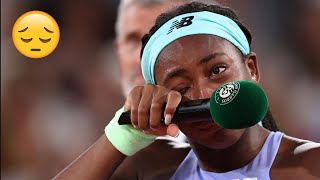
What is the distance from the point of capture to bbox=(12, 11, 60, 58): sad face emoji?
7.09ft

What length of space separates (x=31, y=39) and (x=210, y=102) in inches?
53.0

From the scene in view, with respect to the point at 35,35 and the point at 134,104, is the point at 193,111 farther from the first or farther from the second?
the point at 35,35

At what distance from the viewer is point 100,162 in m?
1.38

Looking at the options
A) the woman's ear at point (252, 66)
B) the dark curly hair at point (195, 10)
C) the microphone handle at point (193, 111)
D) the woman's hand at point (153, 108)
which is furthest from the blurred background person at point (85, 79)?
the microphone handle at point (193, 111)

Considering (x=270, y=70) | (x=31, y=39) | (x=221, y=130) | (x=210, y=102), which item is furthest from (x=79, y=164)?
(x=270, y=70)

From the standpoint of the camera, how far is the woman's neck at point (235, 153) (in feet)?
4.34

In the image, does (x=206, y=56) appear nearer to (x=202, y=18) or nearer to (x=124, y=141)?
(x=202, y=18)

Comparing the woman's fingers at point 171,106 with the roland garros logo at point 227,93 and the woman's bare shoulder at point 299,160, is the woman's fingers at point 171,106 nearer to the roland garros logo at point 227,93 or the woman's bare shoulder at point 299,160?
the roland garros logo at point 227,93

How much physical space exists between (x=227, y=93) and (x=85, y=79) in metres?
1.81

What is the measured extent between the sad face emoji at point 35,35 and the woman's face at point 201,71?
903 mm

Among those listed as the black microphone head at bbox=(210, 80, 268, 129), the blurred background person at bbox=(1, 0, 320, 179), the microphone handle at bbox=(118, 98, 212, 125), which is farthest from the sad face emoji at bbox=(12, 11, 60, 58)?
the black microphone head at bbox=(210, 80, 268, 129)

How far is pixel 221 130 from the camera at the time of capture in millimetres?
1224

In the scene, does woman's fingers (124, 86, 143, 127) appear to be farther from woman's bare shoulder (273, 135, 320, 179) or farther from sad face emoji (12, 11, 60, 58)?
sad face emoji (12, 11, 60, 58)

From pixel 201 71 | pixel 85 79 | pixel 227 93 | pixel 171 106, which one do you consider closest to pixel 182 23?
pixel 201 71
